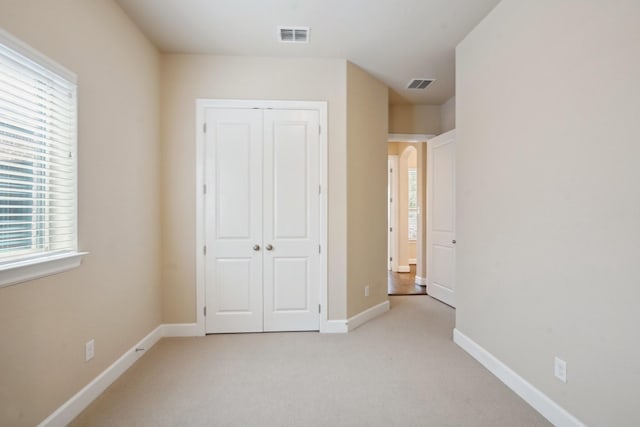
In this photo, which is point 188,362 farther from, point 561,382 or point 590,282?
point 590,282

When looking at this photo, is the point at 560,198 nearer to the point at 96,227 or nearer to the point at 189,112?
the point at 96,227

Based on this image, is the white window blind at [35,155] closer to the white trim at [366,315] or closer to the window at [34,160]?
the window at [34,160]

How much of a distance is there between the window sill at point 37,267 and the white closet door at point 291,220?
1679 mm

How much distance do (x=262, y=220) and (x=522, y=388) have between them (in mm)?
2520

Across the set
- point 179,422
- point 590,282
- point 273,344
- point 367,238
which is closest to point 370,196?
point 367,238

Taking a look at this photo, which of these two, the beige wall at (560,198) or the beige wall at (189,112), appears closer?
the beige wall at (560,198)

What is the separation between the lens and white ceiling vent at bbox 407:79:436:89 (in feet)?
13.0

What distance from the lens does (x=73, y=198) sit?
6.57 ft

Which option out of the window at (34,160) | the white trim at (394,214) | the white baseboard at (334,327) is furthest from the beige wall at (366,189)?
the white trim at (394,214)

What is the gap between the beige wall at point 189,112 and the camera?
3262 millimetres

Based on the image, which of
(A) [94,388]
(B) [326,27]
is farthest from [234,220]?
(B) [326,27]

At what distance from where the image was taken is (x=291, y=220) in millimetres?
3359

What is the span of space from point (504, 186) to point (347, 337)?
1.97m

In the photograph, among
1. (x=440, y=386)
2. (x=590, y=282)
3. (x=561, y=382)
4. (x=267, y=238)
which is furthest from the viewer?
(x=267, y=238)
